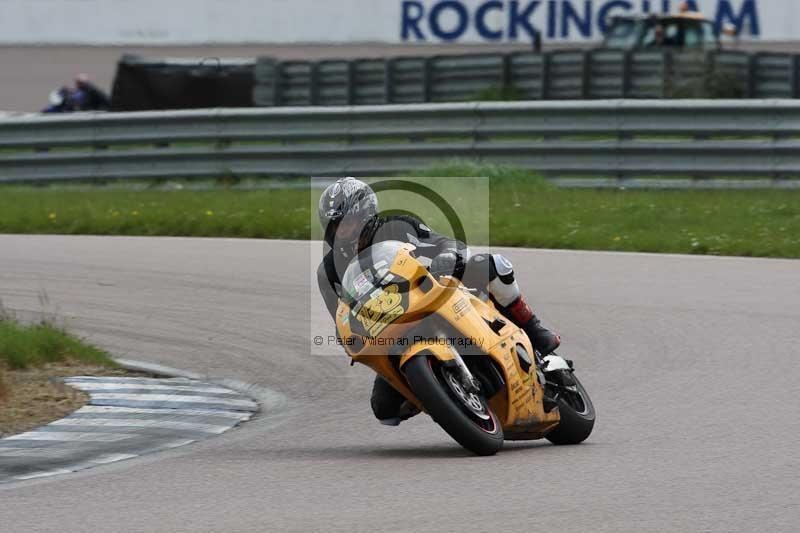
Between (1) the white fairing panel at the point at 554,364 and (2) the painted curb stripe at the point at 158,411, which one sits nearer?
(1) the white fairing panel at the point at 554,364

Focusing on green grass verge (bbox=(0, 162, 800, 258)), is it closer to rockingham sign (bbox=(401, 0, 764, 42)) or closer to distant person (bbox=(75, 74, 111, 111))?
distant person (bbox=(75, 74, 111, 111))

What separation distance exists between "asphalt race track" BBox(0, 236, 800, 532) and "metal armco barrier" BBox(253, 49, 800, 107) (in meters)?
10.2

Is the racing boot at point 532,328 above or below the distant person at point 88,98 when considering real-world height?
below

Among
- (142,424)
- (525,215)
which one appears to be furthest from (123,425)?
(525,215)

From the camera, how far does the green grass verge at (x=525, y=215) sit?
45.2 feet

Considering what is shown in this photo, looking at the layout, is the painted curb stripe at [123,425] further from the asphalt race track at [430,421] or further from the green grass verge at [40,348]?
the green grass verge at [40,348]

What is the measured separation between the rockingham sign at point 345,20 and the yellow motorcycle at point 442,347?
77.6ft

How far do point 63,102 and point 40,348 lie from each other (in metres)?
19.3

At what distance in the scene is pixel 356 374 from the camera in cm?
920

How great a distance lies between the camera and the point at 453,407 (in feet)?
21.3

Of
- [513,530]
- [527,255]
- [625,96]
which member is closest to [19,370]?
[513,530]

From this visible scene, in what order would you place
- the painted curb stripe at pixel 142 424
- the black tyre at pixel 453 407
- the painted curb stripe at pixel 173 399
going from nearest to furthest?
the black tyre at pixel 453 407, the painted curb stripe at pixel 142 424, the painted curb stripe at pixel 173 399

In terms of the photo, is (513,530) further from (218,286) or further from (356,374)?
(218,286)

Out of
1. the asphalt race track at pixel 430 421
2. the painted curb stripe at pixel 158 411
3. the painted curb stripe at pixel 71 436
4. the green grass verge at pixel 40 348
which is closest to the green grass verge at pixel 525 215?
the asphalt race track at pixel 430 421
